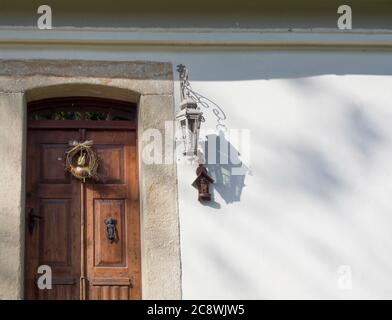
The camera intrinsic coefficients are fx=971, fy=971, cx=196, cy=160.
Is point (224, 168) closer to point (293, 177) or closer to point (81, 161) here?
point (293, 177)

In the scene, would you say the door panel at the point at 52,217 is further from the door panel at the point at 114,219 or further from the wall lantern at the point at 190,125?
the wall lantern at the point at 190,125

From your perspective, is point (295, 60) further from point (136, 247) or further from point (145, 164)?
point (136, 247)

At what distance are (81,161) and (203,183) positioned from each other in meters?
0.94

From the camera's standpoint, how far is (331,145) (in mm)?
7449

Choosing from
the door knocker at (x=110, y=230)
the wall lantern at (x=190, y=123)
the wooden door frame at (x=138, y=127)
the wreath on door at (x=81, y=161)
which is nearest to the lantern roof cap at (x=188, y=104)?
the wall lantern at (x=190, y=123)

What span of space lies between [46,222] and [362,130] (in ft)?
8.26

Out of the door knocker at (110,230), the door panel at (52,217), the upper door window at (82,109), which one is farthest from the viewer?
the upper door window at (82,109)

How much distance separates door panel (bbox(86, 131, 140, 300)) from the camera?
23.5 feet

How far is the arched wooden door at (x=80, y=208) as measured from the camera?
7.12 meters

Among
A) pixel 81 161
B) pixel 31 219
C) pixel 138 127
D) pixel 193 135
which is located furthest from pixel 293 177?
pixel 31 219

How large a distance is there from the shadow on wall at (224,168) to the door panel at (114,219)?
0.59 m

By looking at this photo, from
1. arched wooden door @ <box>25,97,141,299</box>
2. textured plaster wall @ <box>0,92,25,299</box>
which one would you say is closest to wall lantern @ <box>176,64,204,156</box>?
arched wooden door @ <box>25,97,141,299</box>

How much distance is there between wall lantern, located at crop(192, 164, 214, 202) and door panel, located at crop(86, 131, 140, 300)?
19.9 inches

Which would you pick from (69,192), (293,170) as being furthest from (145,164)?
(293,170)
